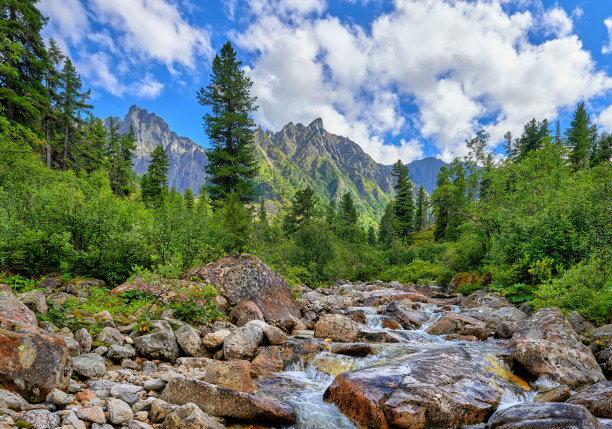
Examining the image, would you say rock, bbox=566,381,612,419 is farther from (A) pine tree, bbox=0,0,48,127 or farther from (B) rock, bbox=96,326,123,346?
(A) pine tree, bbox=0,0,48,127

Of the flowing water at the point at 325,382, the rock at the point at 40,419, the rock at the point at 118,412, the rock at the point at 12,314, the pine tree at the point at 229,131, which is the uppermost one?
the pine tree at the point at 229,131

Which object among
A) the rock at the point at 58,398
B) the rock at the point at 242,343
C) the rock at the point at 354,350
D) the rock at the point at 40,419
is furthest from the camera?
the rock at the point at 354,350

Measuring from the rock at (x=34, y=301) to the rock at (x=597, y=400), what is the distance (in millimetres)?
9279

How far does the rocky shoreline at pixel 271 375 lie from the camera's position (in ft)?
11.3

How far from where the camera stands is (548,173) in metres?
19.5

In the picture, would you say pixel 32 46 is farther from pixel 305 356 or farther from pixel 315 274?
pixel 305 356

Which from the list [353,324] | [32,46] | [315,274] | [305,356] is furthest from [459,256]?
[32,46]

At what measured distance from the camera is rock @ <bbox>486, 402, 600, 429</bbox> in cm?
372

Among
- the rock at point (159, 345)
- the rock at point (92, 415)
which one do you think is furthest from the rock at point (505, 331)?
the rock at point (92, 415)

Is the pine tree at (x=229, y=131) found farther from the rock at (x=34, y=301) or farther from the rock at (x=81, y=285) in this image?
the rock at (x=34, y=301)

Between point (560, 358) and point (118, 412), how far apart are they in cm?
813

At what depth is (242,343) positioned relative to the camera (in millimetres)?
6738

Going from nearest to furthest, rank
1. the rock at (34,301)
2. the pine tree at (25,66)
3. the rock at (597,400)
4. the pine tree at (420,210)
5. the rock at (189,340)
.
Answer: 1. the rock at (597,400)
2. the rock at (34,301)
3. the rock at (189,340)
4. the pine tree at (25,66)
5. the pine tree at (420,210)

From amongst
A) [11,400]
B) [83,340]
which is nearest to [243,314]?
[83,340]
